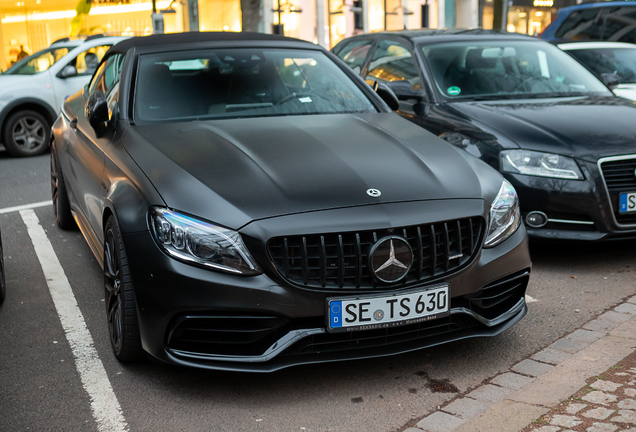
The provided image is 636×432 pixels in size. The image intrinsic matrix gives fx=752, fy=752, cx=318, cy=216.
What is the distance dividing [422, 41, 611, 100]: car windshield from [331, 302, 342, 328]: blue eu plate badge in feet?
11.3

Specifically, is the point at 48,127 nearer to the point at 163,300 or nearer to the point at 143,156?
the point at 143,156

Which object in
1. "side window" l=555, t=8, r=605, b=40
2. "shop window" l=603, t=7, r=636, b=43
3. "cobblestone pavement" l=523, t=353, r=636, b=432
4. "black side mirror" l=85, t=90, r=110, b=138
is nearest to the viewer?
"cobblestone pavement" l=523, t=353, r=636, b=432

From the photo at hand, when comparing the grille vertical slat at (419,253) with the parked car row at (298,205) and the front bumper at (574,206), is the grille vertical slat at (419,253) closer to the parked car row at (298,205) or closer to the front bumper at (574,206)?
the parked car row at (298,205)

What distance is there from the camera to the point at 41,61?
1127cm

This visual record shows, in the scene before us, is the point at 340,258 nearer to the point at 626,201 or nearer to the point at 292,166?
the point at 292,166

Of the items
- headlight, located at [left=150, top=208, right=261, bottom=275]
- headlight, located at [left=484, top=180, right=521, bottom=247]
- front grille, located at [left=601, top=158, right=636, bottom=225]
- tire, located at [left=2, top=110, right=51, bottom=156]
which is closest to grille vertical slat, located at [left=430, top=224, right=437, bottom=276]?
headlight, located at [left=484, top=180, right=521, bottom=247]

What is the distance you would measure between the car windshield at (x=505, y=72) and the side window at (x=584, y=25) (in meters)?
5.34

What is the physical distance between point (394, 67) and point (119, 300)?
404 cm

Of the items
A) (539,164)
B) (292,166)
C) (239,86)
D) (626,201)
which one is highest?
(239,86)

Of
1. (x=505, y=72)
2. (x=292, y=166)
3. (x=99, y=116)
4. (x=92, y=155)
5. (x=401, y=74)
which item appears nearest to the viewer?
(x=292, y=166)

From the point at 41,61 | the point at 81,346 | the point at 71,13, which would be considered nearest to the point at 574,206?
the point at 81,346

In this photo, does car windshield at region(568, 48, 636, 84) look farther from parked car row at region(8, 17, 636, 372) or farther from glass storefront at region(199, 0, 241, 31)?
glass storefront at region(199, 0, 241, 31)

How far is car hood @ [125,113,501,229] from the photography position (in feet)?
10.4

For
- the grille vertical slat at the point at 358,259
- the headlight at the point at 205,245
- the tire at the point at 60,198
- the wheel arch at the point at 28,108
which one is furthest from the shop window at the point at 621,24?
the headlight at the point at 205,245
